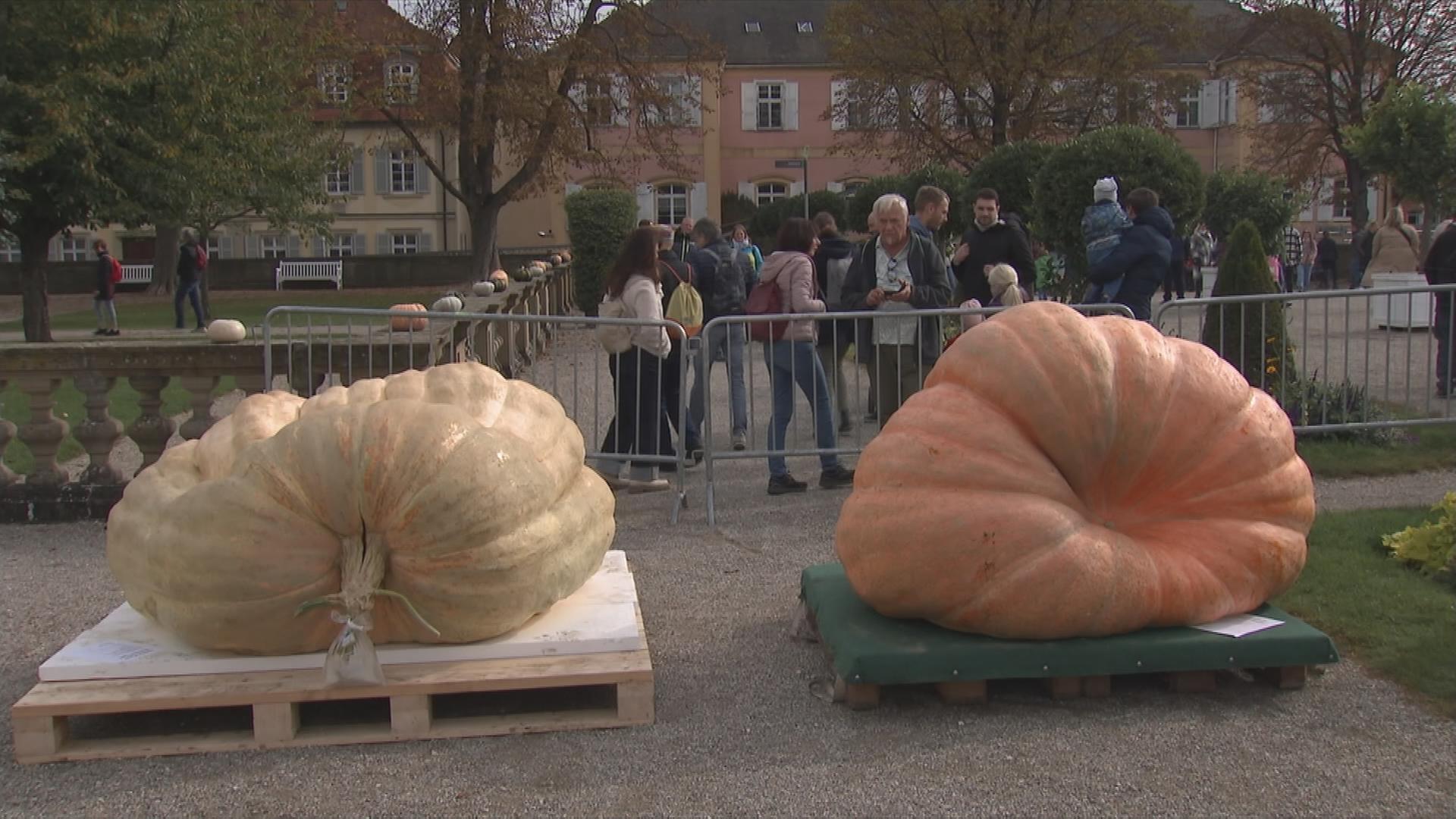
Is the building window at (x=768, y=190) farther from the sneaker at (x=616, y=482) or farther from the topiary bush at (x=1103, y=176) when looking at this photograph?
the sneaker at (x=616, y=482)

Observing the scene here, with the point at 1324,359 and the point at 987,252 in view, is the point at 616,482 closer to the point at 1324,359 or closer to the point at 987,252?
the point at 987,252

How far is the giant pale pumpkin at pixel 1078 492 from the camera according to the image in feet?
14.3

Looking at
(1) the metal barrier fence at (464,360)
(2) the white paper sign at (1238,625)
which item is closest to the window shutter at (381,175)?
(1) the metal barrier fence at (464,360)

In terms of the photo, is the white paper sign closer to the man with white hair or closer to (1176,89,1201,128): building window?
the man with white hair

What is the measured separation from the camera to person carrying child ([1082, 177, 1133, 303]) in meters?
10.6

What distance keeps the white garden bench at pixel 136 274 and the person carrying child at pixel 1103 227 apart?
47.0 metres

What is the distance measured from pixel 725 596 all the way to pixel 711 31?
180 feet

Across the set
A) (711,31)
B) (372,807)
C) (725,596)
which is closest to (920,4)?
(711,31)

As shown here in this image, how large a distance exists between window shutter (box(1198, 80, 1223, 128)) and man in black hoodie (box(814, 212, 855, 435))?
1905 inches

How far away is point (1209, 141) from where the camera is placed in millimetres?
55625

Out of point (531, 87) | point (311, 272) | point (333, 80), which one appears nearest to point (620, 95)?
point (531, 87)

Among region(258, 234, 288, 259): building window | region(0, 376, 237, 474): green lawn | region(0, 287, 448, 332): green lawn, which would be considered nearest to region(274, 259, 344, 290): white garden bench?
region(0, 287, 448, 332): green lawn

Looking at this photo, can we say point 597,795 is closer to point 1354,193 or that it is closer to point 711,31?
point 1354,193

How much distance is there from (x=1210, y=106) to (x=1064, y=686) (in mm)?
55765
